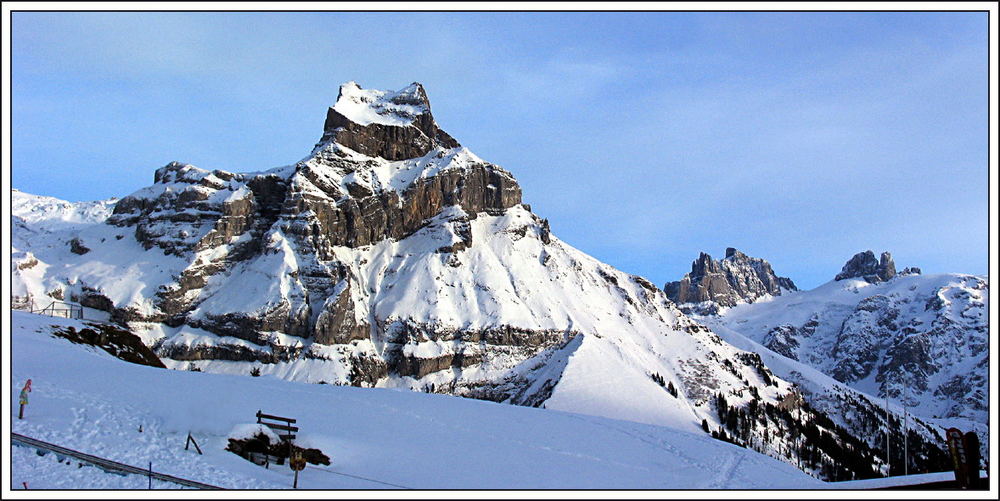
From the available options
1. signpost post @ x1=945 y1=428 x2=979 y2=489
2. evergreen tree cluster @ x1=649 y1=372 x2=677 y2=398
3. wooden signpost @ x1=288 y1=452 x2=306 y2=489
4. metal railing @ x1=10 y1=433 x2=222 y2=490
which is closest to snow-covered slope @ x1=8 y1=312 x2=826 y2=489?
wooden signpost @ x1=288 y1=452 x2=306 y2=489

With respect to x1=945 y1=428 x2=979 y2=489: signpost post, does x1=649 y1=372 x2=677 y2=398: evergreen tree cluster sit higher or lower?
lower

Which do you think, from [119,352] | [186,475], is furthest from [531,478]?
[119,352]

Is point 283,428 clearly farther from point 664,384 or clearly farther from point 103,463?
point 664,384

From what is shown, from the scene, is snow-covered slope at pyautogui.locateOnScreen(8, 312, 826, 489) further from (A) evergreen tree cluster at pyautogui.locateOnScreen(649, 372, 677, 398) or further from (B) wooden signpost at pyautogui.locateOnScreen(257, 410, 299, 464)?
(A) evergreen tree cluster at pyautogui.locateOnScreen(649, 372, 677, 398)

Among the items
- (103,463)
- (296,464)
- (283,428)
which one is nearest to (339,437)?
(283,428)

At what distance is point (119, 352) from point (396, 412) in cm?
2773

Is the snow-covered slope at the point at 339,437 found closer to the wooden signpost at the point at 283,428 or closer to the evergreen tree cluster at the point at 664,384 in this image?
the wooden signpost at the point at 283,428

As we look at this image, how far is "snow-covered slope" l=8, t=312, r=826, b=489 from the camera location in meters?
35.2

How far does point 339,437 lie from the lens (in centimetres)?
4559

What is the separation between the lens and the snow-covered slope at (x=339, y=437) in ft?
116

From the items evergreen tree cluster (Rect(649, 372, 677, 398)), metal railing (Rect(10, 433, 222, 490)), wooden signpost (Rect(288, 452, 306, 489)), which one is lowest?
evergreen tree cluster (Rect(649, 372, 677, 398))

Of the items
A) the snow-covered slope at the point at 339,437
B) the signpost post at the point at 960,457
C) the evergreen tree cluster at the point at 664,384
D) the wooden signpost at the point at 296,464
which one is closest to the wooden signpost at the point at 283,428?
the snow-covered slope at the point at 339,437

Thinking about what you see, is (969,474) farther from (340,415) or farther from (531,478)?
(340,415)

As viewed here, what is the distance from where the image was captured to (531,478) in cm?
4312
